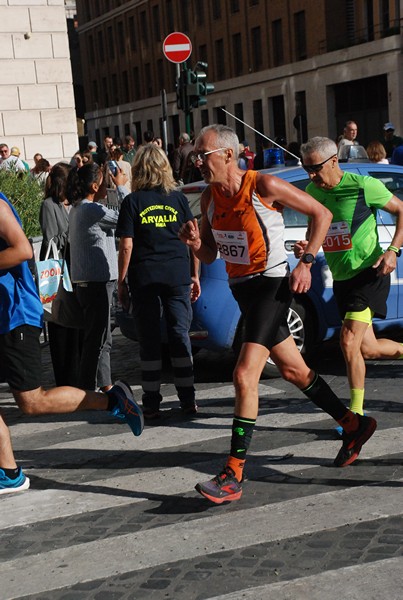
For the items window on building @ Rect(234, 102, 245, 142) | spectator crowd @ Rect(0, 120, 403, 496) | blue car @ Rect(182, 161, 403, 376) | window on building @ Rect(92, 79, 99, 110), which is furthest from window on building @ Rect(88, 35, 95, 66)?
blue car @ Rect(182, 161, 403, 376)

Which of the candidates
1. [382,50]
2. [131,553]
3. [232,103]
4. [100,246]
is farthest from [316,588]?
[232,103]

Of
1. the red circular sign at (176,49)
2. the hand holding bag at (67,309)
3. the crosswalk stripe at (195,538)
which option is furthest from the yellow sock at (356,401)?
the red circular sign at (176,49)

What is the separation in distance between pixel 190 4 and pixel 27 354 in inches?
2423

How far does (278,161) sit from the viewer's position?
13.4 m

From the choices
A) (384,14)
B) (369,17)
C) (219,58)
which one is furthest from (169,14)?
(384,14)

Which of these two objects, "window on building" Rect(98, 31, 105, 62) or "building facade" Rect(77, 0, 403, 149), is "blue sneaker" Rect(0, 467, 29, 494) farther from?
"window on building" Rect(98, 31, 105, 62)

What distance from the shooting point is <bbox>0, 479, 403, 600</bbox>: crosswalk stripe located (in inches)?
175

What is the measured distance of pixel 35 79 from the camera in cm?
2167

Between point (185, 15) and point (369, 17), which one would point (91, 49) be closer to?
point (185, 15)

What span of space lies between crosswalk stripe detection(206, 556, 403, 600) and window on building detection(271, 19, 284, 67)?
172 feet

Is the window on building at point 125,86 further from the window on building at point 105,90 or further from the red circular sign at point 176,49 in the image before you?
the red circular sign at point 176,49

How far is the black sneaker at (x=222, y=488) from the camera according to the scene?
17.1 feet

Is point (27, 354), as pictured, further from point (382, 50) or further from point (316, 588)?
point (382, 50)

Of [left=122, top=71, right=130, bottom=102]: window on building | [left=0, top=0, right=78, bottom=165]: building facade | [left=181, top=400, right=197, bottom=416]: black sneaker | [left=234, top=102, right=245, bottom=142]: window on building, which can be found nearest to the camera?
[left=181, top=400, right=197, bottom=416]: black sneaker
